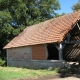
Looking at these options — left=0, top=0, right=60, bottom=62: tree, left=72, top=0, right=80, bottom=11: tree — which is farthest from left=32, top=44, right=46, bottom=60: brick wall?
left=72, top=0, right=80, bottom=11: tree

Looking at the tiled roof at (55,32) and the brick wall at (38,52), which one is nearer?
the tiled roof at (55,32)

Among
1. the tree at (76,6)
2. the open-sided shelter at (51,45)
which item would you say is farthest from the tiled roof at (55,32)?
the tree at (76,6)

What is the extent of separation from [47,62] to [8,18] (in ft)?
49.6

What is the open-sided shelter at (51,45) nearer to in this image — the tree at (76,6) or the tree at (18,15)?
the tree at (18,15)

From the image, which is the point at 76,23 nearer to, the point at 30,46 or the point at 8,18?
the point at 30,46

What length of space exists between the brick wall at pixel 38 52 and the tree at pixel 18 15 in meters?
11.6

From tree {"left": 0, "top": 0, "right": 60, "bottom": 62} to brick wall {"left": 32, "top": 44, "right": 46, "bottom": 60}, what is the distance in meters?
11.6

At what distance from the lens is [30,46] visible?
74.7ft

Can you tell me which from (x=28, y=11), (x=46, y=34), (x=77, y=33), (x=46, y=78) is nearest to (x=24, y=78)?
(x=46, y=78)

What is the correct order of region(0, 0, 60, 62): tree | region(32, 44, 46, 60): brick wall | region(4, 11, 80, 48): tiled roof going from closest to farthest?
region(4, 11, 80, 48): tiled roof → region(32, 44, 46, 60): brick wall → region(0, 0, 60, 62): tree

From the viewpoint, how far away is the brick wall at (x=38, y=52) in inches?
818

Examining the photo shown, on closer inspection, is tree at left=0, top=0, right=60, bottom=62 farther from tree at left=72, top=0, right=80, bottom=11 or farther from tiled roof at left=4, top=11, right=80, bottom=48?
tree at left=72, top=0, right=80, bottom=11

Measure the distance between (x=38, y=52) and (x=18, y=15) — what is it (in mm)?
13841

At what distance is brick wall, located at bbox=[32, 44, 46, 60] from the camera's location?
20775 mm
